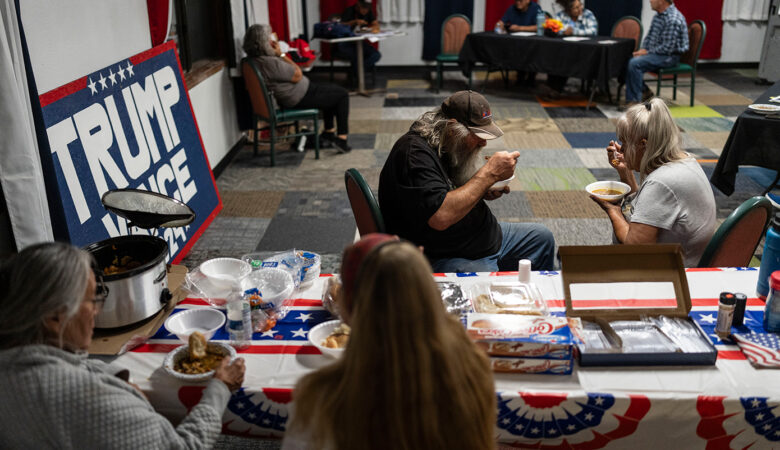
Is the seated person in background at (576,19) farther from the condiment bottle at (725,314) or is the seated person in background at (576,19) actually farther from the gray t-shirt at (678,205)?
the condiment bottle at (725,314)

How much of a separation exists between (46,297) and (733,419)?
1.50 metres

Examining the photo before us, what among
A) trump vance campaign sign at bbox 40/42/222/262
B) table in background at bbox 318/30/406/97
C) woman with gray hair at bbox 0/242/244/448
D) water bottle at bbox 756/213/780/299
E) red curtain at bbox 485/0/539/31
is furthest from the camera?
red curtain at bbox 485/0/539/31

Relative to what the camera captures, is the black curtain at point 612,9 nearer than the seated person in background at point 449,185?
No

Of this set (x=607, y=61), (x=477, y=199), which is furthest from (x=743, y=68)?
(x=477, y=199)

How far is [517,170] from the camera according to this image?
5.28 metres

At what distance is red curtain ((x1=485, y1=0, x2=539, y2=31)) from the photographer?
364 inches

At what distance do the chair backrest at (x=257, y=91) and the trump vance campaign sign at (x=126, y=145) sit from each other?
53.2 inches

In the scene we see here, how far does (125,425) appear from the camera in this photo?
1.26m

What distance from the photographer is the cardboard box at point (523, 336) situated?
153 cm

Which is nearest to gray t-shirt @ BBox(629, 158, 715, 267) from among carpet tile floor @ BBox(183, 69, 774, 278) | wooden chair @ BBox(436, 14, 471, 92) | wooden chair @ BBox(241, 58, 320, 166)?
carpet tile floor @ BBox(183, 69, 774, 278)

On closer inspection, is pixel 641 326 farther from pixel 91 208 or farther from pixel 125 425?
pixel 91 208

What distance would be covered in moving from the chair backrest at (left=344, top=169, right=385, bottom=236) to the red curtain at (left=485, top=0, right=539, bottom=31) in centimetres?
767

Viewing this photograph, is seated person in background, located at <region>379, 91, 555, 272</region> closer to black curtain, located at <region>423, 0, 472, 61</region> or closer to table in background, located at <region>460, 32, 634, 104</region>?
table in background, located at <region>460, 32, 634, 104</region>

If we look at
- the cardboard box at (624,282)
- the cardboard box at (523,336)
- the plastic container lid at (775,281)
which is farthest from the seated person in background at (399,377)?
the plastic container lid at (775,281)
